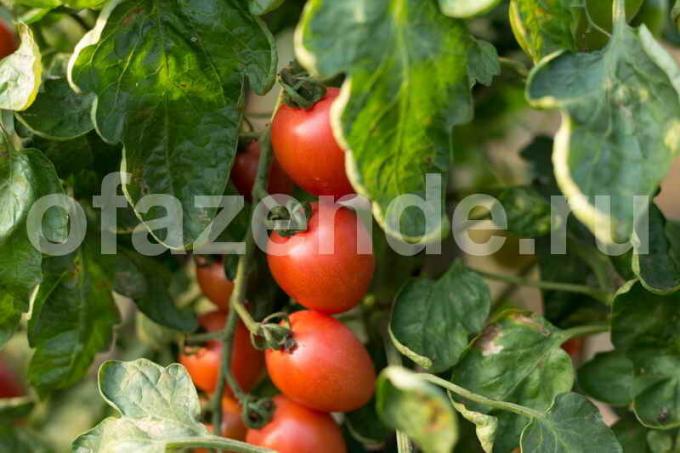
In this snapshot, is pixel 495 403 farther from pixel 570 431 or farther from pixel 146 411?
pixel 146 411

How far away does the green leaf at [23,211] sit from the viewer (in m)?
0.54

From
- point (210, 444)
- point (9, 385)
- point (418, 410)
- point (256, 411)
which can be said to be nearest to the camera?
point (418, 410)

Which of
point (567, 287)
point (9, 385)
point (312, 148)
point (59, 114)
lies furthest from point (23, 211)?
point (9, 385)

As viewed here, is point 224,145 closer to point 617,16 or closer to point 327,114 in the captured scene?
point 327,114

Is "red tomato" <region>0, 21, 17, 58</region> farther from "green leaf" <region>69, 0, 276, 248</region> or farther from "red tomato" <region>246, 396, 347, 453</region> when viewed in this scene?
"red tomato" <region>246, 396, 347, 453</region>

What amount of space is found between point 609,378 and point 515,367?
77mm

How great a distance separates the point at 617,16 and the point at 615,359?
25cm

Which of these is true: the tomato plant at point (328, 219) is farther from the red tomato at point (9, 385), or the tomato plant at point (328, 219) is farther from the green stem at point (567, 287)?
the red tomato at point (9, 385)

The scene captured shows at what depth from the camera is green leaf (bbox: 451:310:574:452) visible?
58cm

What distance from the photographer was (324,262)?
57 cm

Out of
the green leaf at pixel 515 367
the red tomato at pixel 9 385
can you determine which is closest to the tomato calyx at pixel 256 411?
the green leaf at pixel 515 367

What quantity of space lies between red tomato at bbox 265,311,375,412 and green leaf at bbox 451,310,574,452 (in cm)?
6

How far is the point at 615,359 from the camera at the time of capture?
2.08ft

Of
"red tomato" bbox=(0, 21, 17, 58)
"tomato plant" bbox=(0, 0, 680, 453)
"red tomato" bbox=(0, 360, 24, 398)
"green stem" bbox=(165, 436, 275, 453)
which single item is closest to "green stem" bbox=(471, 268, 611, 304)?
"tomato plant" bbox=(0, 0, 680, 453)
